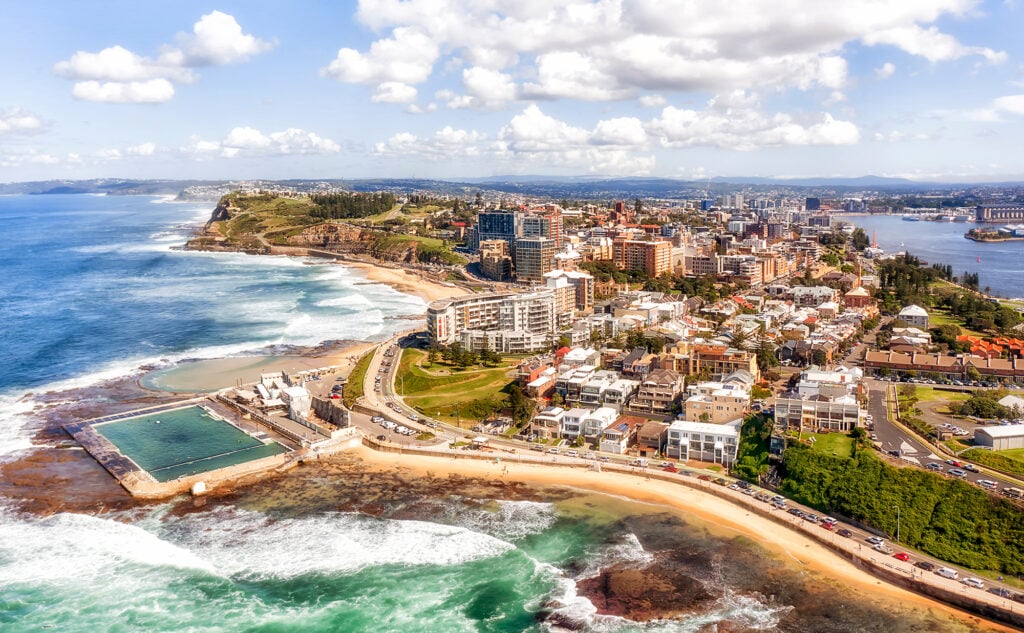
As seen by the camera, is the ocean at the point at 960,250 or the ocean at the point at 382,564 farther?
the ocean at the point at 960,250

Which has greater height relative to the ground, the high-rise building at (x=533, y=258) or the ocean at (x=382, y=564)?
the high-rise building at (x=533, y=258)

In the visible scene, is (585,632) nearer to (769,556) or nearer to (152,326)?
(769,556)

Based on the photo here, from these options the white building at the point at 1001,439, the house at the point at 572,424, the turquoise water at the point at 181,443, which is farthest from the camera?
the house at the point at 572,424

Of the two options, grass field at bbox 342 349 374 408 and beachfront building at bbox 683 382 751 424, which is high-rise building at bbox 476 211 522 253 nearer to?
grass field at bbox 342 349 374 408

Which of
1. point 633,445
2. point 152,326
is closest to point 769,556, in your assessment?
point 633,445

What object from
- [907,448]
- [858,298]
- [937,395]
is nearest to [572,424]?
[907,448]

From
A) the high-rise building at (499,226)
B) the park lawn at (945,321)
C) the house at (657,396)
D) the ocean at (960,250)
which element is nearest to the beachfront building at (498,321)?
the house at (657,396)

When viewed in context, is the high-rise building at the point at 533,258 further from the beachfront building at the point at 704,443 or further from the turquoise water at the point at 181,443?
the beachfront building at the point at 704,443
